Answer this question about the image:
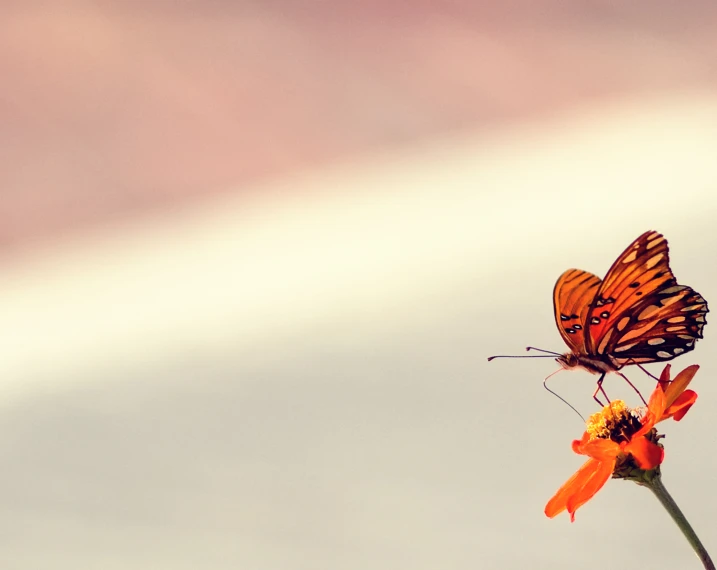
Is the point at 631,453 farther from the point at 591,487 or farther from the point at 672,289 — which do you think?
the point at 672,289

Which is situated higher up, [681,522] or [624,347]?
[624,347]

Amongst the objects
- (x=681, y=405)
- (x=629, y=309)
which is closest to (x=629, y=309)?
(x=629, y=309)

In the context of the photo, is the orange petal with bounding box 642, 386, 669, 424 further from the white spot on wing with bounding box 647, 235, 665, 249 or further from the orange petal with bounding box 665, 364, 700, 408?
the white spot on wing with bounding box 647, 235, 665, 249

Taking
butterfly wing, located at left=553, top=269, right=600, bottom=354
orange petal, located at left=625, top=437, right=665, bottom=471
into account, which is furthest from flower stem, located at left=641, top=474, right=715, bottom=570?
butterfly wing, located at left=553, top=269, right=600, bottom=354

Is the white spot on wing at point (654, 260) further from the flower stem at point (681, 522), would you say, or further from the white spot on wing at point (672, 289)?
the flower stem at point (681, 522)

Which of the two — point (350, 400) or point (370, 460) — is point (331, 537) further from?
point (350, 400)

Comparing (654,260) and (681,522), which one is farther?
(654,260)
